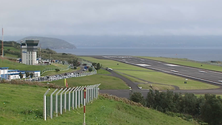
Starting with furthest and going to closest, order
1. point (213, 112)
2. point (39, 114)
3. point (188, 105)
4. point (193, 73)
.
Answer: point (193, 73) < point (188, 105) < point (213, 112) < point (39, 114)

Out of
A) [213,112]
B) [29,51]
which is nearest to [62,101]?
[213,112]

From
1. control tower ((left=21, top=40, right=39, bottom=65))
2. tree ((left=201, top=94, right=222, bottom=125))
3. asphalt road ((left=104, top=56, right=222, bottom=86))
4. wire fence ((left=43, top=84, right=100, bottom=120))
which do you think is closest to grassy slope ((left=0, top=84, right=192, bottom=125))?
wire fence ((left=43, top=84, right=100, bottom=120))

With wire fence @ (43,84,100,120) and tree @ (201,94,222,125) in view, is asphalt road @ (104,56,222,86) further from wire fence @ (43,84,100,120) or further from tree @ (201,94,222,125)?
wire fence @ (43,84,100,120)

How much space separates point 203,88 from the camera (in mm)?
48281

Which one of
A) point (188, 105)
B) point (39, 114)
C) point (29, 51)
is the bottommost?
point (188, 105)

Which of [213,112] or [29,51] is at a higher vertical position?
[29,51]

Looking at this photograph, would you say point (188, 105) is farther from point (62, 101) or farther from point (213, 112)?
point (62, 101)

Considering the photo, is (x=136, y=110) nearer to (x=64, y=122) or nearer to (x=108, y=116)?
(x=108, y=116)

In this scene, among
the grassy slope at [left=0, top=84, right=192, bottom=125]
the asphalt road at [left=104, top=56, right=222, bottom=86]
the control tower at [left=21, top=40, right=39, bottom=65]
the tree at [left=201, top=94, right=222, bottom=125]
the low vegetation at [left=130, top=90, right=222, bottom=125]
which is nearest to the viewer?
the grassy slope at [left=0, top=84, right=192, bottom=125]

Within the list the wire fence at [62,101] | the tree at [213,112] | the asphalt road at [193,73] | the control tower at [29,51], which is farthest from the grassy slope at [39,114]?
the control tower at [29,51]

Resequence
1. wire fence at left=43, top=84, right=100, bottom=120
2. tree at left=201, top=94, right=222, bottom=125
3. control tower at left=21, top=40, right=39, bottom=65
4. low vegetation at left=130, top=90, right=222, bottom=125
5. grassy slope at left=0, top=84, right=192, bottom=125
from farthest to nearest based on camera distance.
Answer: control tower at left=21, top=40, right=39, bottom=65, low vegetation at left=130, top=90, right=222, bottom=125, tree at left=201, top=94, right=222, bottom=125, wire fence at left=43, top=84, right=100, bottom=120, grassy slope at left=0, top=84, right=192, bottom=125

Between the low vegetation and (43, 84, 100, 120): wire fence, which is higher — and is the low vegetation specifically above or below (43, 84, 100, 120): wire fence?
below

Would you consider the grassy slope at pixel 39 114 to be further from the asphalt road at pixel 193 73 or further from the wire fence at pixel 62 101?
the asphalt road at pixel 193 73

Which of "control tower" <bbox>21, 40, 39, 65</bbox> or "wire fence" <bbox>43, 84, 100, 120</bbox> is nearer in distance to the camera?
"wire fence" <bbox>43, 84, 100, 120</bbox>
